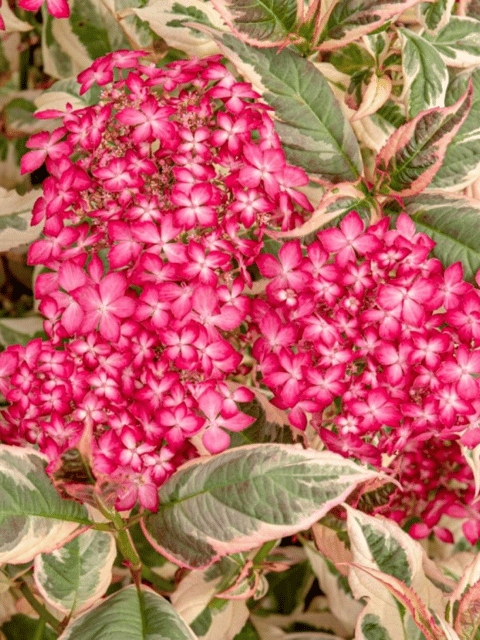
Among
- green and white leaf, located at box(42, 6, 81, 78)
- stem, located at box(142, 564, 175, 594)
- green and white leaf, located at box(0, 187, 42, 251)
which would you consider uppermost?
green and white leaf, located at box(42, 6, 81, 78)

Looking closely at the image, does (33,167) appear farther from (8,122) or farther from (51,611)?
(51,611)

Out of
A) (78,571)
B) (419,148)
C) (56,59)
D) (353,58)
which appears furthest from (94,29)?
(78,571)

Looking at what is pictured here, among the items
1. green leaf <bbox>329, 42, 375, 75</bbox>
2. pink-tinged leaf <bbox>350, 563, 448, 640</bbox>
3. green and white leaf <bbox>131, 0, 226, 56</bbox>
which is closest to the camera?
pink-tinged leaf <bbox>350, 563, 448, 640</bbox>

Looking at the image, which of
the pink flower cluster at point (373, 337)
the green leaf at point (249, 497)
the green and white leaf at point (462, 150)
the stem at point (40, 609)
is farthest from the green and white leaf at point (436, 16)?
the stem at point (40, 609)

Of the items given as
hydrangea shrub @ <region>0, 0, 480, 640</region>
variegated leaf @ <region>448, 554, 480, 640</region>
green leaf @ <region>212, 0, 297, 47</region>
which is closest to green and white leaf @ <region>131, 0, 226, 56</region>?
hydrangea shrub @ <region>0, 0, 480, 640</region>

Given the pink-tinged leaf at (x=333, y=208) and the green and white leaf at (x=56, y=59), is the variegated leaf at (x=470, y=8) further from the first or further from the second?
the green and white leaf at (x=56, y=59)

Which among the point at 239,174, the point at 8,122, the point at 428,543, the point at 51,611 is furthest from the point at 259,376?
the point at 8,122

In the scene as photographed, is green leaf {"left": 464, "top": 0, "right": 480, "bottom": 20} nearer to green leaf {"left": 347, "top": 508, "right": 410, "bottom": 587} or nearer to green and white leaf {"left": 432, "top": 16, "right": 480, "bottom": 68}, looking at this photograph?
green and white leaf {"left": 432, "top": 16, "right": 480, "bottom": 68}
